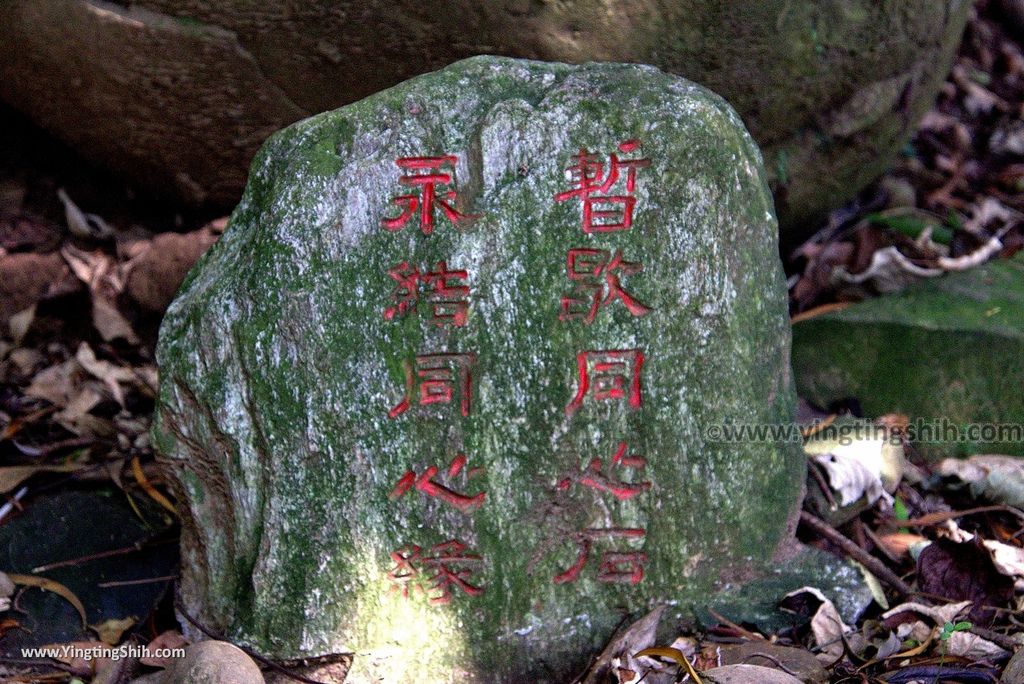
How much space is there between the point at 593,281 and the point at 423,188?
1.41ft

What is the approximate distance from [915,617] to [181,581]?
1748 mm

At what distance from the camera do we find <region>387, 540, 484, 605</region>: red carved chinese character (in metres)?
2.31

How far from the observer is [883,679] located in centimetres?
223

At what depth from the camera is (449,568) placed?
232cm

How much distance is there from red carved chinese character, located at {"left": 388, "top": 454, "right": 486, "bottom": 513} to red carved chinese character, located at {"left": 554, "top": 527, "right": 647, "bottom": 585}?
0.85ft

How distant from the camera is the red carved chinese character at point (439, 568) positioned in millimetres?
2311

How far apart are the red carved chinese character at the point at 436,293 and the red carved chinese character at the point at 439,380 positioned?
80mm

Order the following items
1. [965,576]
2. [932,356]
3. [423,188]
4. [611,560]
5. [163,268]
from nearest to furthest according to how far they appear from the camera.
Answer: [423,188], [611,560], [965,576], [932,356], [163,268]

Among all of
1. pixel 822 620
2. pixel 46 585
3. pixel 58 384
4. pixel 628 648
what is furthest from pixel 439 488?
pixel 58 384

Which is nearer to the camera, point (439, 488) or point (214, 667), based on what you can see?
point (214, 667)

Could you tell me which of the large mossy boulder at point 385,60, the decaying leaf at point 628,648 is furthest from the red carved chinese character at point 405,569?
the large mossy boulder at point 385,60

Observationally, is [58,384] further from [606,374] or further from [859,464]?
[859,464]

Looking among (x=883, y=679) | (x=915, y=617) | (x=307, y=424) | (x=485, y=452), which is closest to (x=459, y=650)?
(x=485, y=452)

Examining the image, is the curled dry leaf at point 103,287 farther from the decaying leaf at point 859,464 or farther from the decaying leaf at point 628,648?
the decaying leaf at point 859,464
